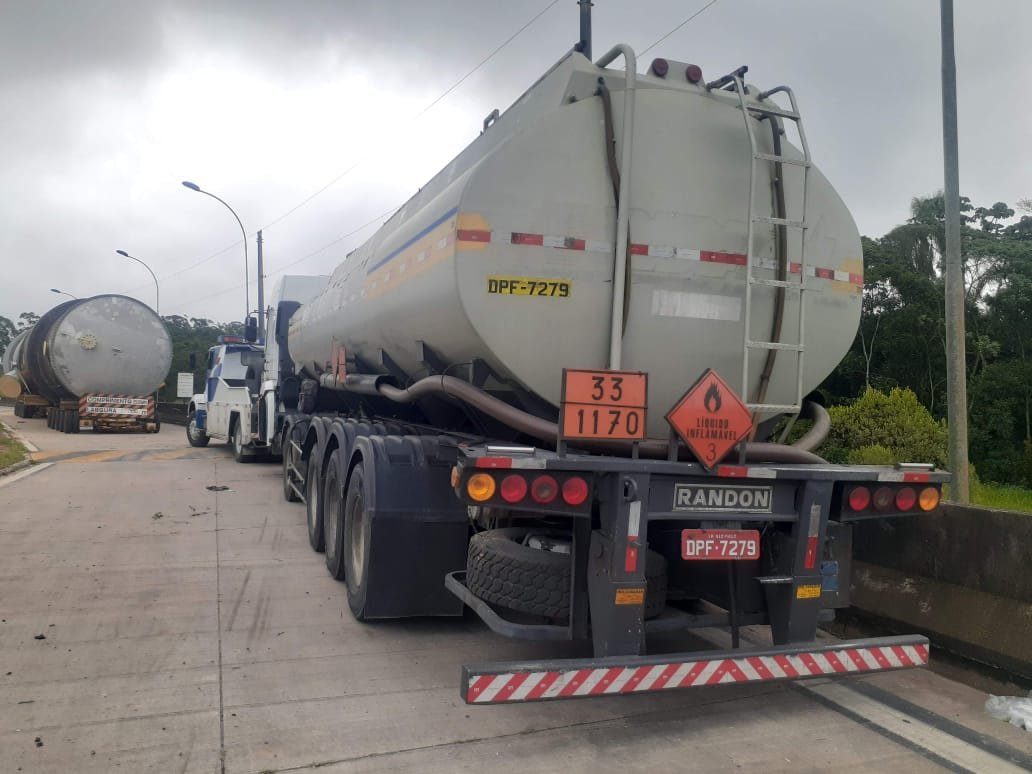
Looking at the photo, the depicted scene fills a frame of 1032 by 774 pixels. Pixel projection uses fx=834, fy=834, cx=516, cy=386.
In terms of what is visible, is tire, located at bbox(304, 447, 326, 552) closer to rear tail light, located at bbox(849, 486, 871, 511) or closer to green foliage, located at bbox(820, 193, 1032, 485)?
rear tail light, located at bbox(849, 486, 871, 511)

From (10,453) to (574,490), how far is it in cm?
1664

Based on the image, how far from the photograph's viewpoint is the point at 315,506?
8148 millimetres

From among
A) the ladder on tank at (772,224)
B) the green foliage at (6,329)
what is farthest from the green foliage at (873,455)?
the green foliage at (6,329)

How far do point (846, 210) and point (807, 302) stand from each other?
0.70 meters

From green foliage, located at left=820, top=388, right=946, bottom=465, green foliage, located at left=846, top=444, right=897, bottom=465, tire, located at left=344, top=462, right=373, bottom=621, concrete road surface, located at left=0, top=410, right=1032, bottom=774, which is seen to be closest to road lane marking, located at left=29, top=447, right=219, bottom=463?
concrete road surface, located at left=0, top=410, right=1032, bottom=774

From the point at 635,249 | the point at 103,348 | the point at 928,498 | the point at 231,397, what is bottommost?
the point at 928,498

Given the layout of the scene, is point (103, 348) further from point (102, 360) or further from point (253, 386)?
point (253, 386)

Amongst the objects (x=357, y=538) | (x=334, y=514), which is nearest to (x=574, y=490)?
(x=357, y=538)

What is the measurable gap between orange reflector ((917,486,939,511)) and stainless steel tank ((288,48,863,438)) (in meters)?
0.88

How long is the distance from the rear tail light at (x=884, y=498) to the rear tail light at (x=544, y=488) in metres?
1.87

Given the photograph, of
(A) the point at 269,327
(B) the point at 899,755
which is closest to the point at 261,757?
(B) the point at 899,755

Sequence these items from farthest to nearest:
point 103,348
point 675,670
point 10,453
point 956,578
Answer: point 103,348
point 10,453
point 956,578
point 675,670

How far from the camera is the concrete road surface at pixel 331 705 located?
379cm

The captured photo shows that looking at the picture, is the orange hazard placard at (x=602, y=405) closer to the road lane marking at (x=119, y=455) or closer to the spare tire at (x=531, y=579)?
the spare tire at (x=531, y=579)
